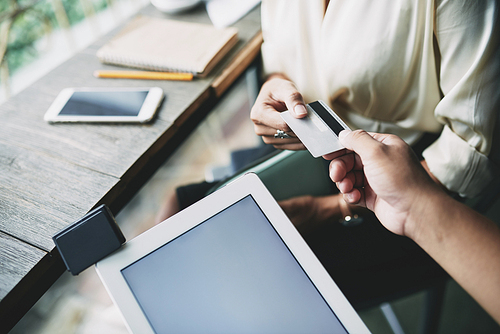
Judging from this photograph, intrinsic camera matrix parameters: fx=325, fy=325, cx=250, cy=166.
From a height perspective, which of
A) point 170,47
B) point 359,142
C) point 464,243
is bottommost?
point 464,243

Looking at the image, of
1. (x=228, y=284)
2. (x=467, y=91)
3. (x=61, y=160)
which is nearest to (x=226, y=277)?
(x=228, y=284)

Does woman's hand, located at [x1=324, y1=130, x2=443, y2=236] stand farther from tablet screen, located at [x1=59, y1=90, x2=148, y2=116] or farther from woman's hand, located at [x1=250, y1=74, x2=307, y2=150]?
tablet screen, located at [x1=59, y1=90, x2=148, y2=116]

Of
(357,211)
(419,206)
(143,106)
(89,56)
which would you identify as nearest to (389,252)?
(357,211)

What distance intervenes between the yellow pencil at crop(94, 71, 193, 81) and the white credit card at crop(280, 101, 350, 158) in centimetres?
26

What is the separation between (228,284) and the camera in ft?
1.21

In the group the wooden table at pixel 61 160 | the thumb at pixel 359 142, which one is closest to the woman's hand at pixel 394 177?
the thumb at pixel 359 142

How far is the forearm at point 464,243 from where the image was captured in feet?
1.28

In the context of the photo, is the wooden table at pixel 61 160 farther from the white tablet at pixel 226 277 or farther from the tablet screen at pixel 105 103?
the white tablet at pixel 226 277

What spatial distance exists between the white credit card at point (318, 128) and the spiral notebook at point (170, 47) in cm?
26

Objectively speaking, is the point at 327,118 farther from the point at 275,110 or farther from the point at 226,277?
the point at 226,277

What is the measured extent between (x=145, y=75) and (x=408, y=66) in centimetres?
52

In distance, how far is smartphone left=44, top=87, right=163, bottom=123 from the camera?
594mm

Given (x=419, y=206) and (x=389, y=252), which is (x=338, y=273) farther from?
(x=419, y=206)

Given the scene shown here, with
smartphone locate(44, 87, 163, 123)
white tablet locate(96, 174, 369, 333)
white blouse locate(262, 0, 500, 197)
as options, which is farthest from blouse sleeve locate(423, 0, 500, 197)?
smartphone locate(44, 87, 163, 123)
